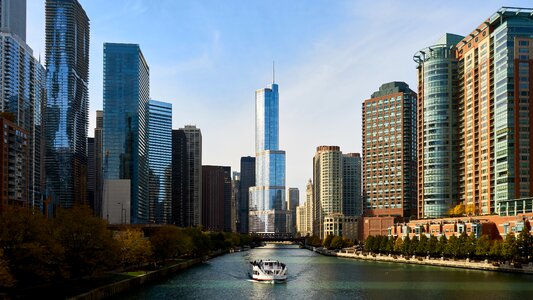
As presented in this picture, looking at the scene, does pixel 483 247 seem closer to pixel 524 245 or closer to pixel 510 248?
pixel 510 248

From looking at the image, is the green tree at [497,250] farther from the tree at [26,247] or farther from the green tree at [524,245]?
the tree at [26,247]

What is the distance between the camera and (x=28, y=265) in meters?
85.4

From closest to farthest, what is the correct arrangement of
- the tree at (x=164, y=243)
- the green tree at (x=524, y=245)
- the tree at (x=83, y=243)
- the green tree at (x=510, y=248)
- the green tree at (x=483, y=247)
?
the tree at (x=83, y=243) → the green tree at (x=510, y=248) → the green tree at (x=524, y=245) → the tree at (x=164, y=243) → the green tree at (x=483, y=247)

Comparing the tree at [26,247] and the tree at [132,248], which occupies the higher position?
the tree at [26,247]

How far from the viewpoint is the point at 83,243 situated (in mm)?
107375

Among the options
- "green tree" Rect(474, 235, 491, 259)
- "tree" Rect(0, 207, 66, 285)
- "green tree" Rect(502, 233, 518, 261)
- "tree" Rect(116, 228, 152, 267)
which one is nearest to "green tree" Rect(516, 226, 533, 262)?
"green tree" Rect(502, 233, 518, 261)

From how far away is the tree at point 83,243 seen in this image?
10581cm

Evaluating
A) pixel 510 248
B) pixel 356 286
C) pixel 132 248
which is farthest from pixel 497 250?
pixel 132 248

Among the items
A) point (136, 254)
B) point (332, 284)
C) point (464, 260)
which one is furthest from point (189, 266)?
point (464, 260)

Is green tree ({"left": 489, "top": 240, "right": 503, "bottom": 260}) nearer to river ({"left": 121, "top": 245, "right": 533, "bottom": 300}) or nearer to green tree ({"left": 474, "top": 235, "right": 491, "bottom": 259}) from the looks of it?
green tree ({"left": 474, "top": 235, "right": 491, "bottom": 259})

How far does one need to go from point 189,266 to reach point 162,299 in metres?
91.0

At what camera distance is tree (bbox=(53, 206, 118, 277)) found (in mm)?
105806

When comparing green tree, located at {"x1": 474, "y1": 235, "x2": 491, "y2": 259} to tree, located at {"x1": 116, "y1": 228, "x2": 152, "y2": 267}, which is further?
green tree, located at {"x1": 474, "y1": 235, "x2": 491, "y2": 259}

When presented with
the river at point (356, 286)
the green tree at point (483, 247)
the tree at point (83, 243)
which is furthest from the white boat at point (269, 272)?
the green tree at point (483, 247)
